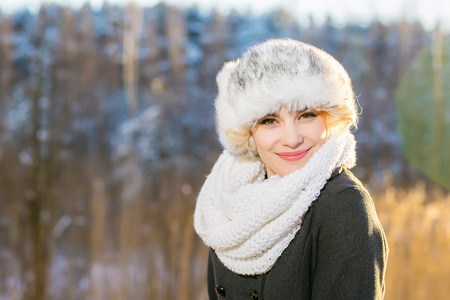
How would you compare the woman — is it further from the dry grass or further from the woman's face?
the dry grass

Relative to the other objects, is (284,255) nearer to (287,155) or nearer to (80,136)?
(287,155)

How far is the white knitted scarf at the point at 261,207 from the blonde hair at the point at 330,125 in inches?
0.8

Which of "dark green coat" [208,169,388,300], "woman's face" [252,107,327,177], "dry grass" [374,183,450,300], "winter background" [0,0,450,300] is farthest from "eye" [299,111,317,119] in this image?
"dry grass" [374,183,450,300]

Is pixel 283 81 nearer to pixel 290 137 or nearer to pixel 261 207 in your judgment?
pixel 290 137

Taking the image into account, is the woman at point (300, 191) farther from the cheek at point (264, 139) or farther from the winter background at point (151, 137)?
the winter background at point (151, 137)

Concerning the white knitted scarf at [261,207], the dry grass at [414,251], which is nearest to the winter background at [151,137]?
the dry grass at [414,251]

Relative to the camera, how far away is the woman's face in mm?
916

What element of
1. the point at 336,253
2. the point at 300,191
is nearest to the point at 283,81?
the point at 300,191

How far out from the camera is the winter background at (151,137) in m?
2.49

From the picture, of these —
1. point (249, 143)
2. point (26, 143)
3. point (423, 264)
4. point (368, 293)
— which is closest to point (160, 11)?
point (26, 143)

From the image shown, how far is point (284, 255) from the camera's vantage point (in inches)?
37.4

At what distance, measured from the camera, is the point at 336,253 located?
0.84 meters

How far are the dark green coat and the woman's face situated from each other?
7cm

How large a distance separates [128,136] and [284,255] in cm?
302
